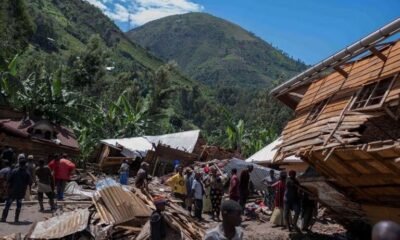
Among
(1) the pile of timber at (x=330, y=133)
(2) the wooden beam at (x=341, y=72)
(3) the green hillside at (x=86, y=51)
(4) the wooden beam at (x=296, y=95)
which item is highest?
(3) the green hillside at (x=86, y=51)

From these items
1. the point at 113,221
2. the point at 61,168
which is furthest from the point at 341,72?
the point at 61,168

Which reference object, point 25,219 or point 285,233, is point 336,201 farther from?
point 25,219

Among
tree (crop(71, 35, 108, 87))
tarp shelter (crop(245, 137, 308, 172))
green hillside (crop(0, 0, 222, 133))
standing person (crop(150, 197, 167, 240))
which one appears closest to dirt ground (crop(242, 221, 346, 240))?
tarp shelter (crop(245, 137, 308, 172))

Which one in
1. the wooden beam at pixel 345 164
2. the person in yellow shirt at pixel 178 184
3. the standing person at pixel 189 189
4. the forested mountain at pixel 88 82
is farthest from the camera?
the forested mountain at pixel 88 82

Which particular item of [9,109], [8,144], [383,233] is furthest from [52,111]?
[383,233]

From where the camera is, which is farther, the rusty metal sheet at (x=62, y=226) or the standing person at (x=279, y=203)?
the standing person at (x=279, y=203)

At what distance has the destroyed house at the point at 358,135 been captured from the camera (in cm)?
988

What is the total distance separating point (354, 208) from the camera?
12.3m

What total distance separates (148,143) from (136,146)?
52.3 inches

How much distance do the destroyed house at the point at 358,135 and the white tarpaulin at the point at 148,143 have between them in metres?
17.6

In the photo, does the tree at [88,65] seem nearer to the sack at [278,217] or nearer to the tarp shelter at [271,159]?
the tarp shelter at [271,159]

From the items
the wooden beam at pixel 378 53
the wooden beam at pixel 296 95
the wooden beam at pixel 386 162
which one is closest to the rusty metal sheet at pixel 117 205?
the wooden beam at pixel 386 162

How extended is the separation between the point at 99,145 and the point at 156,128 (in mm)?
12460

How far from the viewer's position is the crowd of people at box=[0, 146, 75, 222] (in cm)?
1271
